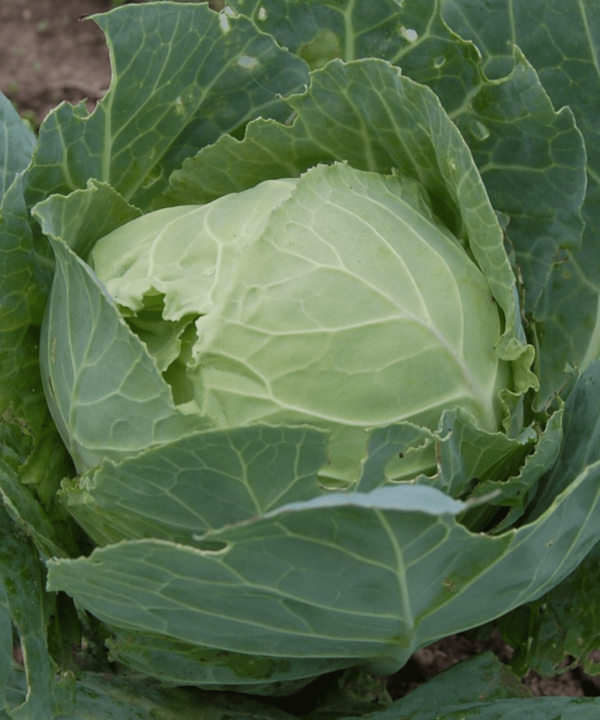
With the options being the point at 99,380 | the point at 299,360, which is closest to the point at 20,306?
the point at 99,380

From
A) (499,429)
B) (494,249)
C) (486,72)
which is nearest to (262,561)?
(499,429)

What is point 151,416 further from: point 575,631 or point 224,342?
point 575,631

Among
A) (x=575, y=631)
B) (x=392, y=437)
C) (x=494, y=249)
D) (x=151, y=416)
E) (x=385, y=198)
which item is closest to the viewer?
(x=392, y=437)

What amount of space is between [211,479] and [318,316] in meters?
0.37

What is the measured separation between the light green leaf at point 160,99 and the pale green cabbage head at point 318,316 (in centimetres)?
32

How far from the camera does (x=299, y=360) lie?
1.52 metres

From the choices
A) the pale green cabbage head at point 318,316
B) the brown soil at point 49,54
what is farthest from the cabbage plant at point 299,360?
the brown soil at point 49,54

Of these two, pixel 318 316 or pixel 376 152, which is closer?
pixel 318 316

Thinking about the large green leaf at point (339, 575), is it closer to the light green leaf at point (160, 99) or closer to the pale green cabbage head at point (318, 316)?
the pale green cabbage head at point (318, 316)

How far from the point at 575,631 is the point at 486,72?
4.12 ft

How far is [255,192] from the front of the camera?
5.84 ft

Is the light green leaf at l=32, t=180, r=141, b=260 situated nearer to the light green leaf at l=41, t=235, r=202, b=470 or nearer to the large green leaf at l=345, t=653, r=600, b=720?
the light green leaf at l=41, t=235, r=202, b=470

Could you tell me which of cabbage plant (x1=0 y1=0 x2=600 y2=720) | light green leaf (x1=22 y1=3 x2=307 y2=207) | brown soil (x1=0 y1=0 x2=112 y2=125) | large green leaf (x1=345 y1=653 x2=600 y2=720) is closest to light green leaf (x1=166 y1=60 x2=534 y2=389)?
cabbage plant (x1=0 y1=0 x2=600 y2=720)

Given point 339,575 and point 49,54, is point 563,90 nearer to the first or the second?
point 339,575
